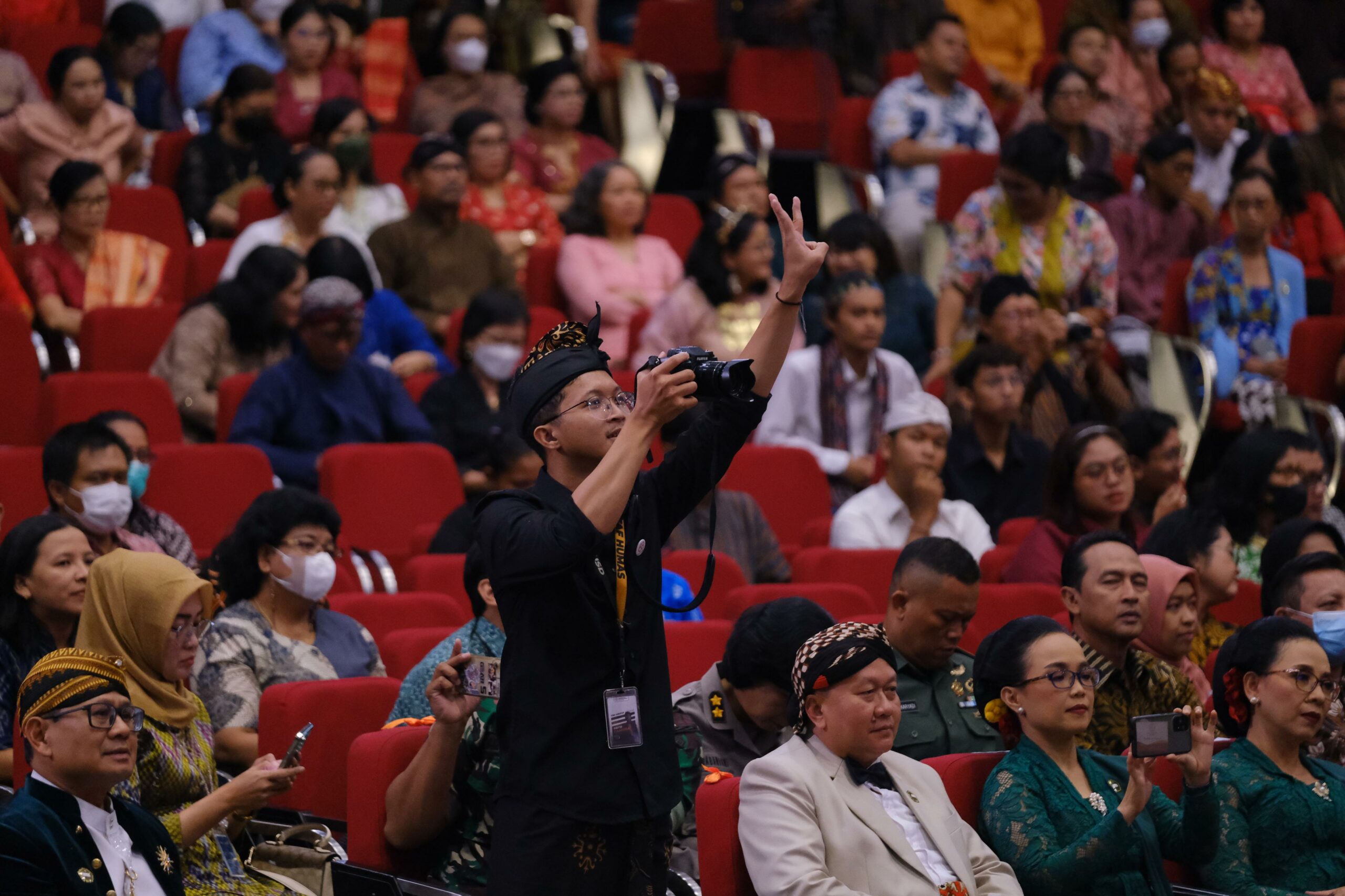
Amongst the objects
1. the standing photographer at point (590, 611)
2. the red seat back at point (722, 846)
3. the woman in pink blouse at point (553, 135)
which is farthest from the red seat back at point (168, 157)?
the standing photographer at point (590, 611)

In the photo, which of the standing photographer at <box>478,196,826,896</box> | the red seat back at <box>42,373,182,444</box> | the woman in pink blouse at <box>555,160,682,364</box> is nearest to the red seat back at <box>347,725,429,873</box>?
the standing photographer at <box>478,196,826,896</box>

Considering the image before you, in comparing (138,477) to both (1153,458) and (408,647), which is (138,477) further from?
(1153,458)

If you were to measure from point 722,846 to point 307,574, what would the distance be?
134cm

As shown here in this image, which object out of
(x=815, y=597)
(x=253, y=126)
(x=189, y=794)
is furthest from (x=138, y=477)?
(x=253, y=126)

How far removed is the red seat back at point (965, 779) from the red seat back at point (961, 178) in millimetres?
4105

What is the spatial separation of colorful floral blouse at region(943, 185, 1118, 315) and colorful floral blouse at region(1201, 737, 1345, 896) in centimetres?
303

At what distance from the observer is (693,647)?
11.4 feet

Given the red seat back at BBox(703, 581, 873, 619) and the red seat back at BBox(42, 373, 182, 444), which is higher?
the red seat back at BBox(703, 581, 873, 619)

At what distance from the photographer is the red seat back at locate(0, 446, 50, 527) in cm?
421

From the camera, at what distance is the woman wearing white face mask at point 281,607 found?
11.5 feet

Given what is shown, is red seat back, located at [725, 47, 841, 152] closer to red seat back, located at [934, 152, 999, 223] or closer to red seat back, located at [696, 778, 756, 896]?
red seat back, located at [934, 152, 999, 223]

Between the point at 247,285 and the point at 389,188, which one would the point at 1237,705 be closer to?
the point at 247,285

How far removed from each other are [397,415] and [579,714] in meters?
3.08

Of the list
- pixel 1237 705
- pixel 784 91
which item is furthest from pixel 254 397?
pixel 784 91
